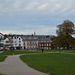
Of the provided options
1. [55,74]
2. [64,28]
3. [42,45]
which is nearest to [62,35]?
[64,28]

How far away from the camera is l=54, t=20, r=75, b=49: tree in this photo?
90312 mm

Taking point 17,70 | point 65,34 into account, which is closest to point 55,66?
point 17,70

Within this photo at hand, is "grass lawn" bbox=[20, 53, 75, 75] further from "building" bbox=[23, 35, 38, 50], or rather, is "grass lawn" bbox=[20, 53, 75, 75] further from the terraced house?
the terraced house

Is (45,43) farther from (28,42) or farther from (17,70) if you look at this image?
(17,70)

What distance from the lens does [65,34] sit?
311ft

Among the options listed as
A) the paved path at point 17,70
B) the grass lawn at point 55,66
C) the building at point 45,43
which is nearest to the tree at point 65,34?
the building at point 45,43

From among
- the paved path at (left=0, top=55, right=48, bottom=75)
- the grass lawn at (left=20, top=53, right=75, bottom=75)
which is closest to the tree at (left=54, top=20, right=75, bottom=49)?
the grass lawn at (left=20, top=53, right=75, bottom=75)

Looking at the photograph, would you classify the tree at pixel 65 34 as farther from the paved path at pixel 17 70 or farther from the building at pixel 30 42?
the paved path at pixel 17 70

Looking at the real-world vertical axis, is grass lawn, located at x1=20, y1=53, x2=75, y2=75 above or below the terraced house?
below

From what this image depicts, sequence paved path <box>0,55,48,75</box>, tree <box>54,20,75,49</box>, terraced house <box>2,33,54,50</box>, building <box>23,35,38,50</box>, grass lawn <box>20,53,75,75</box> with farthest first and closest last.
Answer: building <box>23,35,38,50</box>, terraced house <box>2,33,54,50</box>, tree <box>54,20,75,49</box>, grass lawn <box>20,53,75,75</box>, paved path <box>0,55,48,75</box>

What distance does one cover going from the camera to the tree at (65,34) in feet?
296

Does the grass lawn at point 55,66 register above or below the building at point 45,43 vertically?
below

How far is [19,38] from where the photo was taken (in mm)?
138500

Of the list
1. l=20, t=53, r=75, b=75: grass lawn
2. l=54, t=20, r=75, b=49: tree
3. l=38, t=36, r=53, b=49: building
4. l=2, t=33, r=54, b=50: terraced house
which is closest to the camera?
l=20, t=53, r=75, b=75: grass lawn
